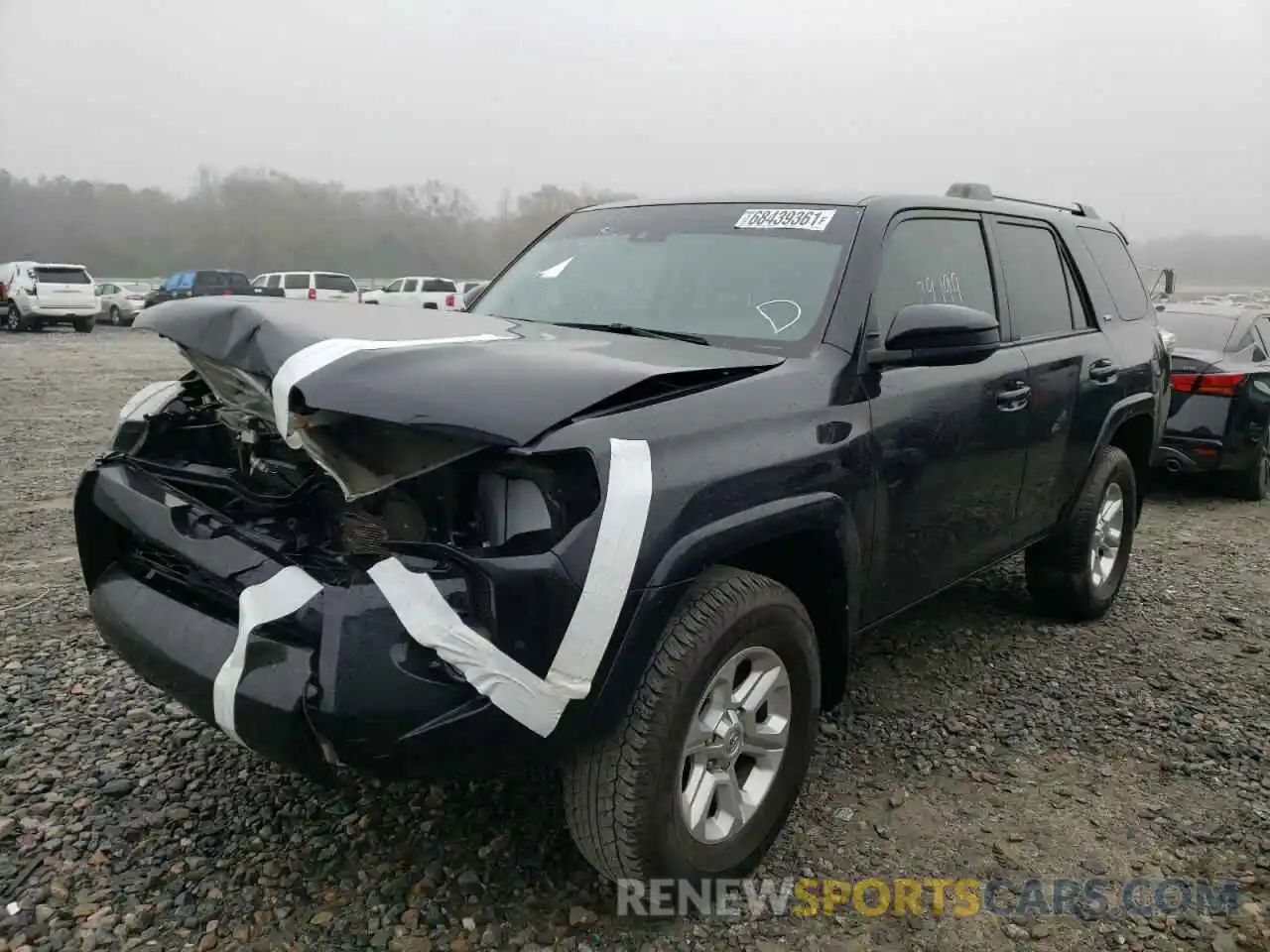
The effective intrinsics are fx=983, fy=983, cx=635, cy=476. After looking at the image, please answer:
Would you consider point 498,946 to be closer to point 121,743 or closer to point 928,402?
point 121,743

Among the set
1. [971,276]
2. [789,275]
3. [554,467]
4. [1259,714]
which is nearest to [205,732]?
[554,467]

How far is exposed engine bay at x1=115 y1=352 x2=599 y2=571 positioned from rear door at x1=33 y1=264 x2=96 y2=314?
85.1ft

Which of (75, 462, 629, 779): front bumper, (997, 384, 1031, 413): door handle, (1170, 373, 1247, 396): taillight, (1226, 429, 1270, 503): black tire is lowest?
(1226, 429, 1270, 503): black tire

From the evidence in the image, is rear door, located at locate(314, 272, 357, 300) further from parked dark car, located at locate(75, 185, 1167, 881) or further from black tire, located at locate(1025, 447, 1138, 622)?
parked dark car, located at locate(75, 185, 1167, 881)

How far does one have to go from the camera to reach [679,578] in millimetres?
2232

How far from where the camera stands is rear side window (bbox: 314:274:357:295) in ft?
99.1

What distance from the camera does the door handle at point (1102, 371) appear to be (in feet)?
14.1

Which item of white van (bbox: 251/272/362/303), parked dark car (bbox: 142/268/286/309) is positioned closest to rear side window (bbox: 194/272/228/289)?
parked dark car (bbox: 142/268/286/309)

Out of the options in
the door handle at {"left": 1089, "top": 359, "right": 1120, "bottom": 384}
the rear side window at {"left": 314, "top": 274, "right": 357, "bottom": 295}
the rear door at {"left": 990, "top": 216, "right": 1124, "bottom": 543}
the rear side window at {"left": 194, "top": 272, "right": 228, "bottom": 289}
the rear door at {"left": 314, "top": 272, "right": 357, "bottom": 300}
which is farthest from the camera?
the rear side window at {"left": 194, "top": 272, "right": 228, "bottom": 289}

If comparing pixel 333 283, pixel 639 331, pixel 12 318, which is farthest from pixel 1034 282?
pixel 333 283

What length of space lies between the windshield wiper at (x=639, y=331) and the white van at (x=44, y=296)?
2613cm

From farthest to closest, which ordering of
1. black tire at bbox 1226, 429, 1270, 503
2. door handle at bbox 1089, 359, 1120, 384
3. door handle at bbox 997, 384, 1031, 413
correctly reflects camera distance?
black tire at bbox 1226, 429, 1270, 503
door handle at bbox 1089, 359, 1120, 384
door handle at bbox 997, 384, 1031, 413

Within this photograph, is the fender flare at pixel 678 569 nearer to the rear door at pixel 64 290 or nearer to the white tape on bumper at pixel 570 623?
the white tape on bumper at pixel 570 623

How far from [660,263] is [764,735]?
1.70 metres
